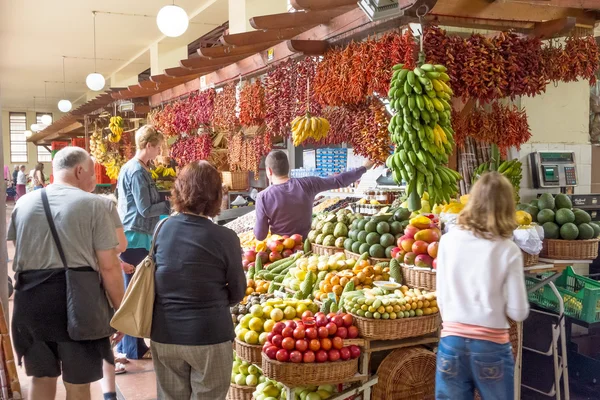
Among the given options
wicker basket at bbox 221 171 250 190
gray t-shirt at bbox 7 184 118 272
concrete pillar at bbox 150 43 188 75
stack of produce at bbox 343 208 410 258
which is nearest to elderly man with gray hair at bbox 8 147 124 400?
gray t-shirt at bbox 7 184 118 272

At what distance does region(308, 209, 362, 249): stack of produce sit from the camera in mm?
4340

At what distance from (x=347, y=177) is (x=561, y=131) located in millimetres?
2017

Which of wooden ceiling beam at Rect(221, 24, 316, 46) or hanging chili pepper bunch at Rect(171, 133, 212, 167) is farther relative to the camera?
hanging chili pepper bunch at Rect(171, 133, 212, 167)

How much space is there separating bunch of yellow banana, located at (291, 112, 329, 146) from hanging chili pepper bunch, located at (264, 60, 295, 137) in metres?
0.40

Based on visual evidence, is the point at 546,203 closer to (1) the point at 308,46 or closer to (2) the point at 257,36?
(1) the point at 308,46

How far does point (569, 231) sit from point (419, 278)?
1184 millimetres

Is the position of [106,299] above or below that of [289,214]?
below

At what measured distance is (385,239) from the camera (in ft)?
12.6

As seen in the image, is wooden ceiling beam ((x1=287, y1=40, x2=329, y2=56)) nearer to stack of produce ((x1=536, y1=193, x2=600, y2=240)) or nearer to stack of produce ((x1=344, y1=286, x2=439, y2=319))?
stack of produce ((x1=536, y1=193, x2=600, y2=240))

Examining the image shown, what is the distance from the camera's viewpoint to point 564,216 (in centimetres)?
399

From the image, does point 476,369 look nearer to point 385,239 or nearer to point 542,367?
point 385,239

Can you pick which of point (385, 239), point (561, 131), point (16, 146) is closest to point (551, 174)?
point (561, 131)

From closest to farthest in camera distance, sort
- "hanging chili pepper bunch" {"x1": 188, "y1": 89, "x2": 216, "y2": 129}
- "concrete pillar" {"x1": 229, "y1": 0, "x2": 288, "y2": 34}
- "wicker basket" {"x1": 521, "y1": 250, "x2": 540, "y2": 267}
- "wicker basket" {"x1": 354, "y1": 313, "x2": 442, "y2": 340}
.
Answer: "wicker basket" {"x1": 354, "y1": 313, "x2": 442, "y2": 340} < "wicker basket" {"x1": 521, "y1": 250, "x2": 540, "y2": 267} < "hanging chili pepper bunch" {"x1": 188, "y1": 89, "x2": 216, "y2": 129} < "concrete pillar" {"x1": 229, "y1": 0, "x2": 288, "y2": 34}

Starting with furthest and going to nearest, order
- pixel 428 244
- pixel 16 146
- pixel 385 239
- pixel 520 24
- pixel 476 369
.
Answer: pixel 16 146, pixel 520 24, pixel 385 239, pixel 428 244, pixel 476 369
